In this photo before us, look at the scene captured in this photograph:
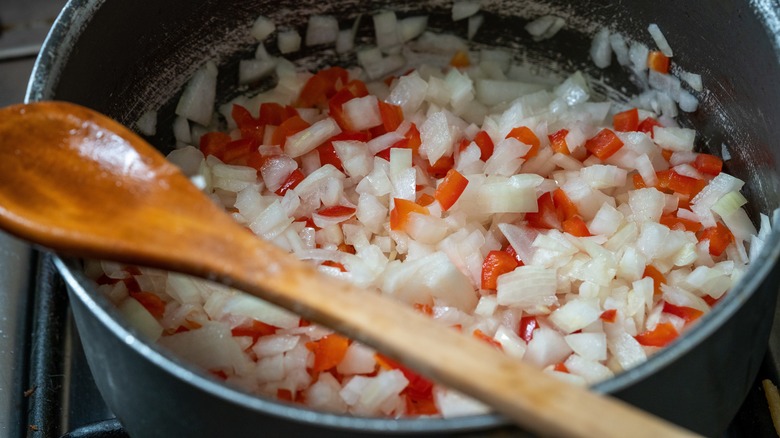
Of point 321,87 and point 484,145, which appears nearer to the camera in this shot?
point 484,145

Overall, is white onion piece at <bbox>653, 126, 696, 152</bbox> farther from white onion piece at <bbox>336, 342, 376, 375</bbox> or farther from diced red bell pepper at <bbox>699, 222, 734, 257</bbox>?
white onion piece at <bbox>336, 342, 376, 375</bbox>

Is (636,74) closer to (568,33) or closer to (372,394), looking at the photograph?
(568,33)

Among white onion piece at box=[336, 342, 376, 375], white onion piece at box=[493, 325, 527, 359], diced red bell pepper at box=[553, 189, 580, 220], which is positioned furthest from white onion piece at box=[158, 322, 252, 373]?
diced red bell pepper at box=[553, 189, 580, 220]

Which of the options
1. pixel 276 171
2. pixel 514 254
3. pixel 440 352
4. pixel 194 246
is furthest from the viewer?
pixel 276 171

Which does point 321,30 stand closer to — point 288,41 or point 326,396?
→ point 288,41

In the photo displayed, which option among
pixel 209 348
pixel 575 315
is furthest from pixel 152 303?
pixel 575 315
